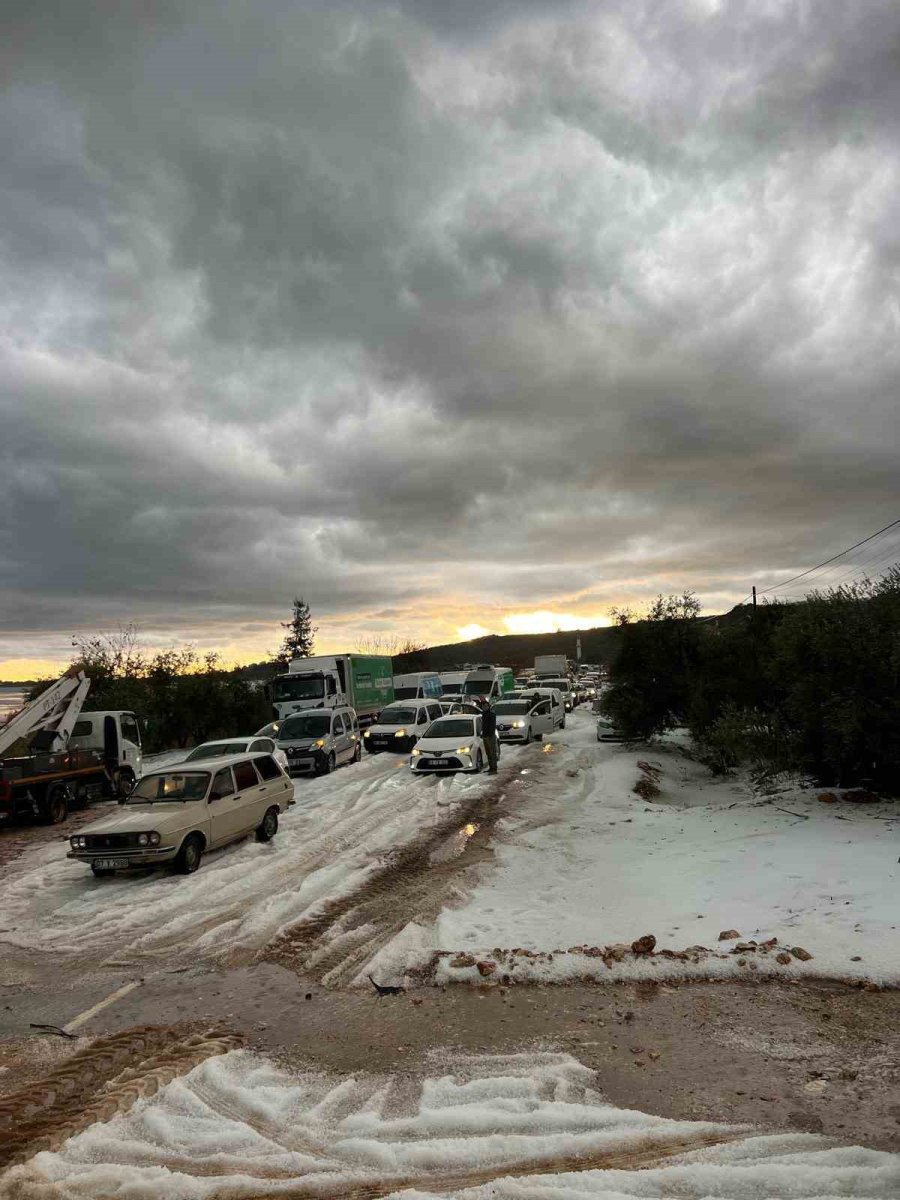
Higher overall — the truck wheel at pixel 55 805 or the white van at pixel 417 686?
the white van at pixel 417 686

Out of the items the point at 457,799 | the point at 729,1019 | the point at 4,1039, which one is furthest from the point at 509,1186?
the point at 457,799

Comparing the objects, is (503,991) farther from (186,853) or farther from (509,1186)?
(186,853)

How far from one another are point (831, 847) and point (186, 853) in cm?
919

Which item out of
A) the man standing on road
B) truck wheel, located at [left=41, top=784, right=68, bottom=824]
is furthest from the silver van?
truck wheel, located at [left=41, top=784, right=68, bottom=824]

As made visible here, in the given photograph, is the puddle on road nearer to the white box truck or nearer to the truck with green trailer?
the truck with green trailer

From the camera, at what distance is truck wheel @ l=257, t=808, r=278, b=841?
13.4 m

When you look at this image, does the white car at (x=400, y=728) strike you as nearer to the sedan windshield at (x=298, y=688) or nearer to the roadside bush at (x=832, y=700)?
the sedan windshield at (x=298, y=688)

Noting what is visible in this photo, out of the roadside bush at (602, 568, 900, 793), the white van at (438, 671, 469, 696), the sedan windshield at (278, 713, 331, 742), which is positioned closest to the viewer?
the roadside bush at (602, 568, 900, 793)

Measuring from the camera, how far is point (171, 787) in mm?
12500

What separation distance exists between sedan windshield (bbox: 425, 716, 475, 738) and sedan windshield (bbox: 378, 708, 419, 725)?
4.39m

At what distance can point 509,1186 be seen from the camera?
3973mm

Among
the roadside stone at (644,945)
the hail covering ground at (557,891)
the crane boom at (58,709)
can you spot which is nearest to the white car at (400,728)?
the hail covering ground at (557,891)

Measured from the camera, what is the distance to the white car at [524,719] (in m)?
28.2

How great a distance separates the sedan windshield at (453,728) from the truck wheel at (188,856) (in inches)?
426
